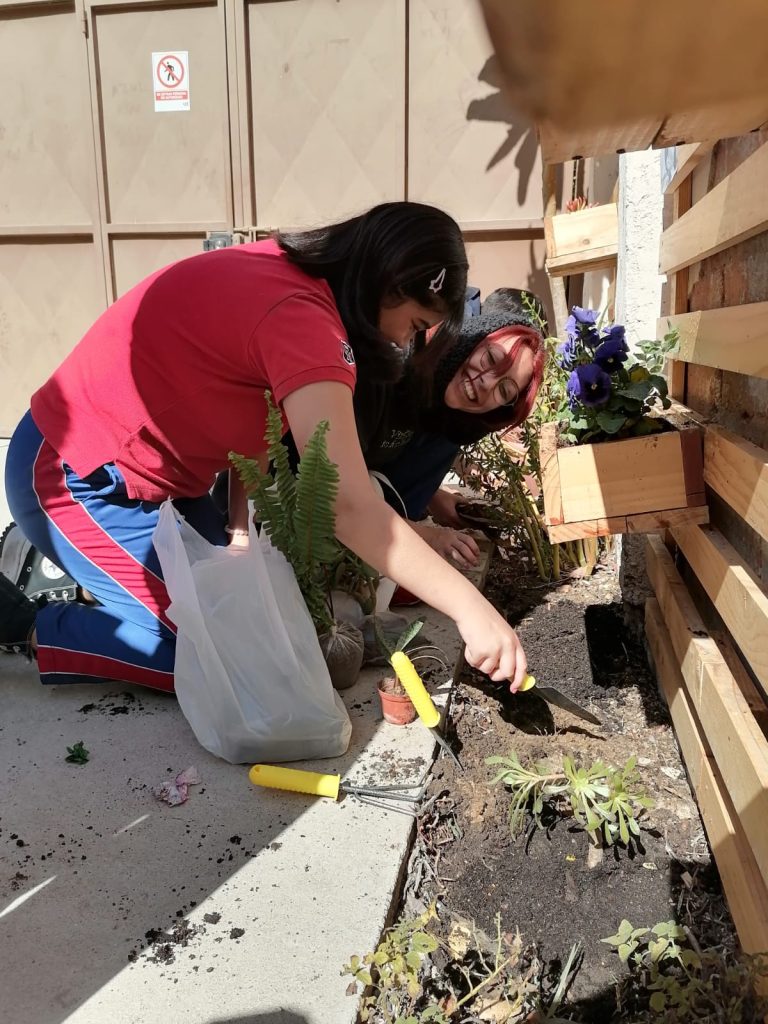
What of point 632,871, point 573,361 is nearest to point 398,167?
point 573,361

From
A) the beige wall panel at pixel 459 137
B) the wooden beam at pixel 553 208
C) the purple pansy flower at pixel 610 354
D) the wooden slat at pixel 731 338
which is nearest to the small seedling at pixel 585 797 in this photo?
the wooden slat at pixel 731 338

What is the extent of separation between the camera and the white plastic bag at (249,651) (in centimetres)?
172

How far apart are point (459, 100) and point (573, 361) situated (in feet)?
9.97

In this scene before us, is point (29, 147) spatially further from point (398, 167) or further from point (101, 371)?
point (101, 371)

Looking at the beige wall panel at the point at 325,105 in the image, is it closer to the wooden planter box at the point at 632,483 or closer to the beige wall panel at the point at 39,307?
the beige wall panel at the point at 39,307

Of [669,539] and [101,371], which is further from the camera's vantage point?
[669,539]

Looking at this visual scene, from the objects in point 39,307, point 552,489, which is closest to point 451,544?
point 552,489

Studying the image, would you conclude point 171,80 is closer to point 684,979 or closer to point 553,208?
point 553,208

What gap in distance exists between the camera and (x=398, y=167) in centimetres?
470

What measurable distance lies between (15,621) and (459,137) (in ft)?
12.8

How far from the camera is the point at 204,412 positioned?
6.20ft

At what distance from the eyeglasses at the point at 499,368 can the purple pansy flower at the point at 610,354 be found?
0.52 meters

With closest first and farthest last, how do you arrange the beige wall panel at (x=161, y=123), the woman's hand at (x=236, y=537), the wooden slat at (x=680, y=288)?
the wooden slat at (x=680, y=288) < the woman's hand at (x=236, y=537) < the beige wall panel at (x=161, y=123)

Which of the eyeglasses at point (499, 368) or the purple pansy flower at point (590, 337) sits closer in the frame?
the purple pansy flower at point (590, 337)
